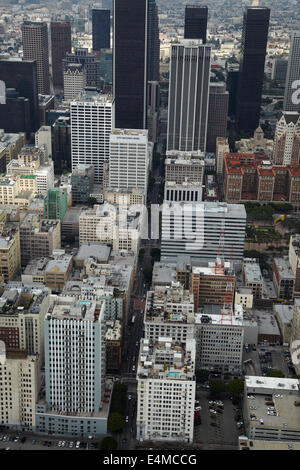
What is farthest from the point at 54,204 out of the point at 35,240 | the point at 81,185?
the point at 81,185

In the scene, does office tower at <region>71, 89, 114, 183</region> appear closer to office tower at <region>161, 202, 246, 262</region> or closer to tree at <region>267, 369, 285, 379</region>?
office tower at <region>161, 202, 246, 262</region>

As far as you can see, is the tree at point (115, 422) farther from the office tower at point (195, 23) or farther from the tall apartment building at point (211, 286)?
the office tower at point (195, 23)

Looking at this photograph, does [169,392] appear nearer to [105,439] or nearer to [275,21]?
[105,439]

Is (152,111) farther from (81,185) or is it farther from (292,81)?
(81,185)

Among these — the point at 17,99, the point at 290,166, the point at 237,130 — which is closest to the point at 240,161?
the point at 290,166

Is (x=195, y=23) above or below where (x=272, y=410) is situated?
above

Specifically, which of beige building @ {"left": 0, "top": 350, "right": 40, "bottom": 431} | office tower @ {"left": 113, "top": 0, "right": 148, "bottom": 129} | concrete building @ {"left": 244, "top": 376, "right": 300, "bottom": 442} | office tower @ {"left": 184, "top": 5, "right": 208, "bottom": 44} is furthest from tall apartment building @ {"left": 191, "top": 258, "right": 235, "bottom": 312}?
office tower @ {"left": 184, "top": 5, "right": 208, "bottom": 44}
